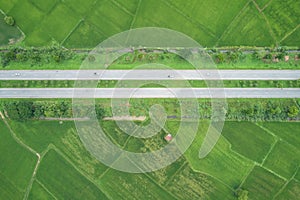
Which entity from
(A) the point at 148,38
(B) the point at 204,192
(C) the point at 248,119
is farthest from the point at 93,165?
(C) the point at 248,119

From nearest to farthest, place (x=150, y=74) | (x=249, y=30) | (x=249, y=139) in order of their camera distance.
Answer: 1. (x=249, y=139)
2. (x=249, y=30)
3. (x=150, y=74)

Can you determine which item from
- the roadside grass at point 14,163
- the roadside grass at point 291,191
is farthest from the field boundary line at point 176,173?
the roadside grass at point 14,163

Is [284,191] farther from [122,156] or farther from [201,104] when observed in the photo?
[122,156]

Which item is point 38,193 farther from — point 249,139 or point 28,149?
point 249,139

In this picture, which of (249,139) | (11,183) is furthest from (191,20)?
(11,183)

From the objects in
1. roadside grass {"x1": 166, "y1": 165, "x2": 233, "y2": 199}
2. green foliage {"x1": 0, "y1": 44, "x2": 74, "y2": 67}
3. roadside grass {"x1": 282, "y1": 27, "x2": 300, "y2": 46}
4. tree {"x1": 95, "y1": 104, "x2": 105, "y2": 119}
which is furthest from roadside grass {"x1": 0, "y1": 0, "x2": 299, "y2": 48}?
roadside grass {"x1": 166, "y1": 165, "x2": 233, "y2": 199}

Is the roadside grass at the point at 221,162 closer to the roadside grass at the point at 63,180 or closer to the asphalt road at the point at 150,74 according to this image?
the asphalt road at the point at 150,74
